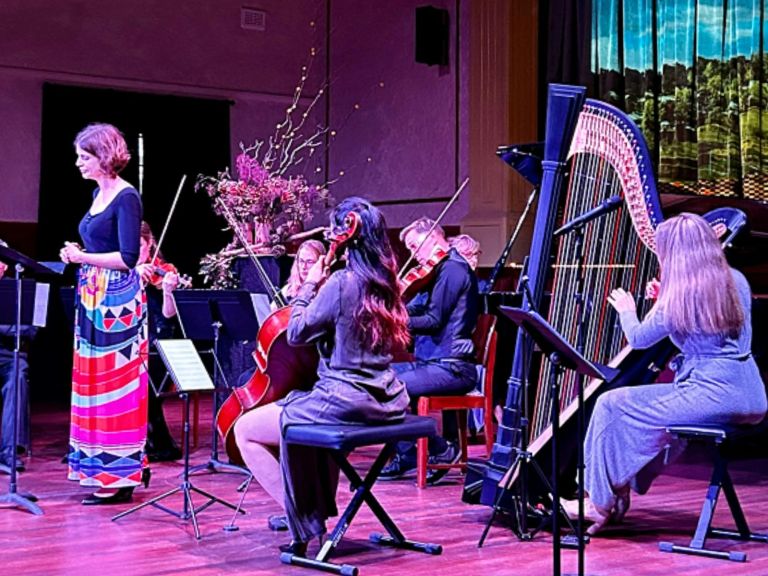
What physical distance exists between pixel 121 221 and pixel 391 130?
6.58m

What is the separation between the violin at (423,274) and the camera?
6.31 m

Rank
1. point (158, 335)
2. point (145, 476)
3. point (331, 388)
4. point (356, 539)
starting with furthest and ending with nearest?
1. point (158, 335)
2. point (145, 476)
3. point (356, 539)
4. point (331, 388)

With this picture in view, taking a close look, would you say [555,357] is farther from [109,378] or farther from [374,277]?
[109,378]

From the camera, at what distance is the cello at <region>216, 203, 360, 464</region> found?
491 centimetres

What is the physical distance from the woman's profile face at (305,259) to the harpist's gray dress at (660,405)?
5.72ft

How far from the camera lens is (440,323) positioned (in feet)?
20.6

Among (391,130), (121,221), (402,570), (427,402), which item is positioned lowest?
(402,570)

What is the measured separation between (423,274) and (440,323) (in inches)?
10.2

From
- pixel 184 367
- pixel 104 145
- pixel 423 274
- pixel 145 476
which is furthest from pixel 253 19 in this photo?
pixel 184 367

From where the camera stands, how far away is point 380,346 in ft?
14.7

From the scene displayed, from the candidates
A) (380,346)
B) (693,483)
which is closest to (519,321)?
(380,346)

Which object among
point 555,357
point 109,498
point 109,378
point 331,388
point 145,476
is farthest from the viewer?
point 145,476

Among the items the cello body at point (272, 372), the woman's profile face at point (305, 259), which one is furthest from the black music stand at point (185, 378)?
the woman's profile face at point (305, 259)

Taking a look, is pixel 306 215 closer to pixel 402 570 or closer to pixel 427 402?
pixel 427 402
